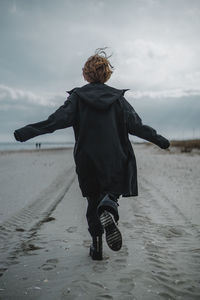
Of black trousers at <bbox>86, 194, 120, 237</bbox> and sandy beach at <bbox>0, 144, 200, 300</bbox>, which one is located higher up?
black trousers at <bbox>86, 194, 120, 237</bbox>

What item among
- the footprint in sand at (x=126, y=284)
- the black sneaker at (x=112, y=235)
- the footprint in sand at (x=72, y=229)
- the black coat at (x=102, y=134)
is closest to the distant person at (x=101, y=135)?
the black coat at (x=102, y=134)

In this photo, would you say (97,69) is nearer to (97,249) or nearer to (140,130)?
(140,130)

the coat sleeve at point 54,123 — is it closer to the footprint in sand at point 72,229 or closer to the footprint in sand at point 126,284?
the footprint in sand at point 126,284

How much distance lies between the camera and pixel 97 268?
276 cm

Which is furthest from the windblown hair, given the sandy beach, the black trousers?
the sandy beach

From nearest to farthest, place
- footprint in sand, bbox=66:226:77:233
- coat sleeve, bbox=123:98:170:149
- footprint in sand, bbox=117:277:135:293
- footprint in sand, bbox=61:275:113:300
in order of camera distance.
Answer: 1. footprint in sand, bbox=61:275:113:300
2. footprint in sand, bbox=117:277:135:293
3. coat sleeve, bbox=123:98:170:149
4. footprint in sand, bbox=66:226:77:233

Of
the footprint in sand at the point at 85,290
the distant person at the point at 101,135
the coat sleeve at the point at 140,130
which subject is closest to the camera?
the footprint in sand at the point at 85,290

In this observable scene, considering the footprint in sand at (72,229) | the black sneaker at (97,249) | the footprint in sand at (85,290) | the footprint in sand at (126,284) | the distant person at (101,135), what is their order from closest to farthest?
the footprint in sand at (85,290), the footprint in sand at (126,284), the distant person at (101,135), the black sneaker at (97,249), the footprint in sand at (72,229)

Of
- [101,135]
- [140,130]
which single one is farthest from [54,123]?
[140,130]

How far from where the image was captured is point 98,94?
9.02ft

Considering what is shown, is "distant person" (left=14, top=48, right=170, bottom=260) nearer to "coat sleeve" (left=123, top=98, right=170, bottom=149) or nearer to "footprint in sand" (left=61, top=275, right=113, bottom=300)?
"coat sleeve" (left=123, top=98, right=170, bottom=149)

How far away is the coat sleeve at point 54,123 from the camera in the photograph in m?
2.47

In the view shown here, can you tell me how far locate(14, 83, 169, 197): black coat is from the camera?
2691 millimetres

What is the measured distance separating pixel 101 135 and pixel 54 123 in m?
0.49
